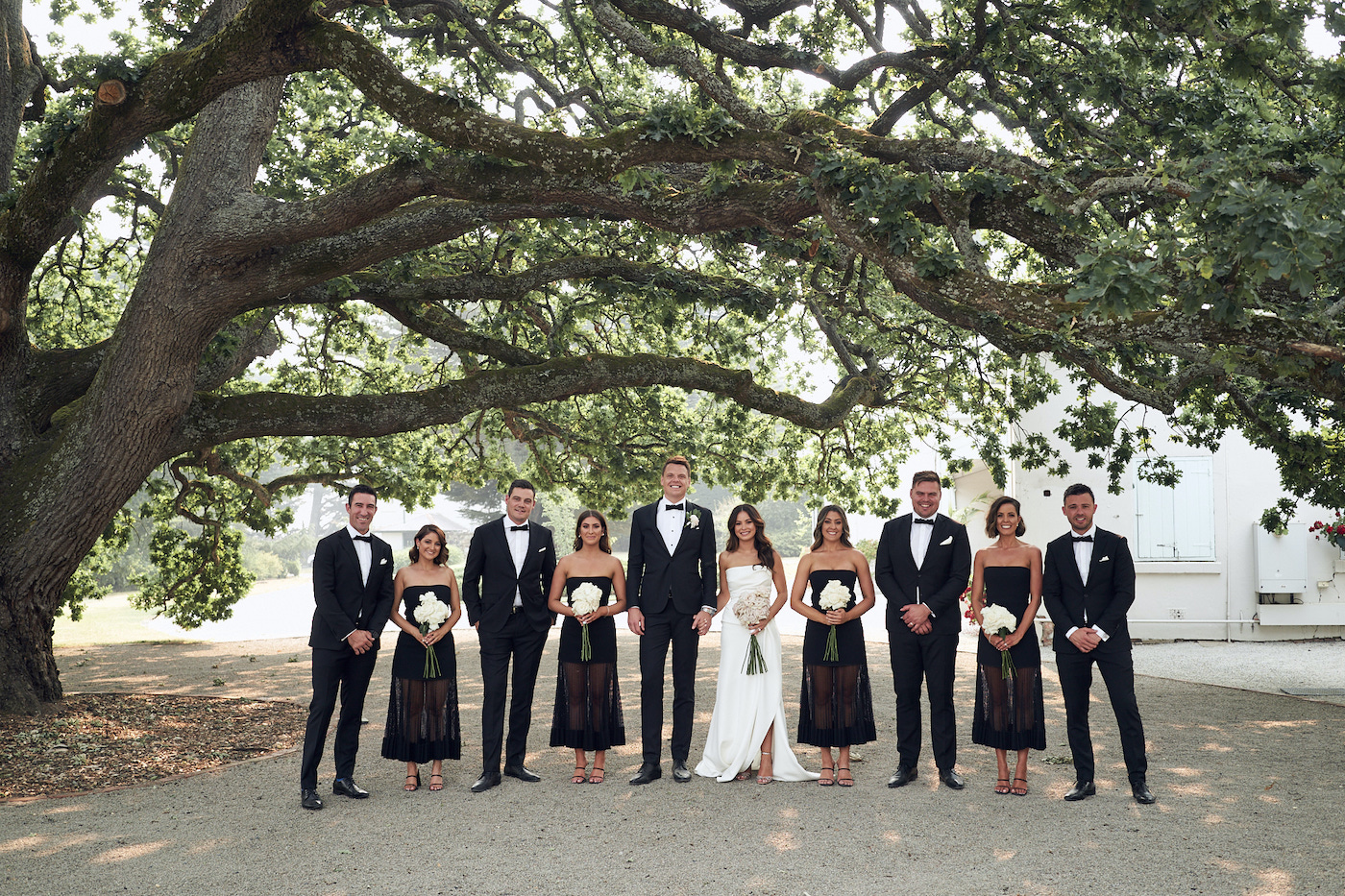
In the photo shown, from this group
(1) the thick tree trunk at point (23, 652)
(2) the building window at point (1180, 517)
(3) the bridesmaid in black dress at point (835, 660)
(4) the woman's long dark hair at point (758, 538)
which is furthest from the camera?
(2) the building window at point (1180, 517)

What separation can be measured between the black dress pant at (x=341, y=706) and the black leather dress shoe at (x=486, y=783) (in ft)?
2.64

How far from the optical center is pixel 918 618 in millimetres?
6496

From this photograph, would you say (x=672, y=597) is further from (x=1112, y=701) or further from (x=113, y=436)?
(x=113, y=436)

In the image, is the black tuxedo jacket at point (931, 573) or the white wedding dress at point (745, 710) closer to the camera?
the black tuxedo jacket at point (931, 573)

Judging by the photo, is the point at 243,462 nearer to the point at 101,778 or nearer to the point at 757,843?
the point at 101,778

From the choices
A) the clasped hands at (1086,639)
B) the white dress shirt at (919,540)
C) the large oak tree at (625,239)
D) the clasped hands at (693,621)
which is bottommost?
the clasped hands at (1086,639)

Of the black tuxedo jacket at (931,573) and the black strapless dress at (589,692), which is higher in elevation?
the black tuxedo jacket at (931,573)

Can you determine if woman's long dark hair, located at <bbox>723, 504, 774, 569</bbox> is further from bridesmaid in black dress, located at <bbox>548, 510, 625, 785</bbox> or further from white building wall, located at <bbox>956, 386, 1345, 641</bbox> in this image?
white building wall, located at <bbox>956, 386, 1345, 641</bbox>

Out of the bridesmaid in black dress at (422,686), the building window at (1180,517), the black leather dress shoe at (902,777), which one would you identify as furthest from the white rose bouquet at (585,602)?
the building window at (1180,517)

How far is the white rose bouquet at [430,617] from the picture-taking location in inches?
256

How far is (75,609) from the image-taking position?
1394 centimetres

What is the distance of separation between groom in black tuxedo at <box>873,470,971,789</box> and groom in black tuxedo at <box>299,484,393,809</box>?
330cm

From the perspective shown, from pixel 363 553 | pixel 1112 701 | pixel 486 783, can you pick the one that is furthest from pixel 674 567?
pixel 1112 701

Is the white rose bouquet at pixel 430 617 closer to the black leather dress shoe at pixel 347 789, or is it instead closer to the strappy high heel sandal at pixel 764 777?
the black leather dress shoe at pixel 347 789
